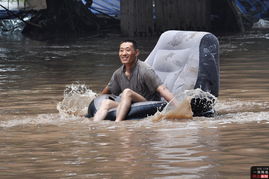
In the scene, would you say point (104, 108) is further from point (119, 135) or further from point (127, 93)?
point (119, 135)

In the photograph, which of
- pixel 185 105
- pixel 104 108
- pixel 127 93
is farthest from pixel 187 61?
pixel 104 108

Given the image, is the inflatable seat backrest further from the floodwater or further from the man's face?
the man's face

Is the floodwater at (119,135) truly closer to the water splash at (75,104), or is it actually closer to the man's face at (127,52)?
the water splash at (75,104)

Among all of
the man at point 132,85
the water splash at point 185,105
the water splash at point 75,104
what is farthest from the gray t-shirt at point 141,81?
the water splash at point 75,104

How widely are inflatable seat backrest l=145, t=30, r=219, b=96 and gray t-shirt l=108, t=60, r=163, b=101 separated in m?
0.53

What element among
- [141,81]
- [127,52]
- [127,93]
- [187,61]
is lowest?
[127,93]

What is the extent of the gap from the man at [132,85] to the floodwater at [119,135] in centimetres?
26

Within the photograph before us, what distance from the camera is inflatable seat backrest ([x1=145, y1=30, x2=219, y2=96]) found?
1145 cm

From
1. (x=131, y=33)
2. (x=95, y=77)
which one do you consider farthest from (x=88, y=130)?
(x=131, y=33)

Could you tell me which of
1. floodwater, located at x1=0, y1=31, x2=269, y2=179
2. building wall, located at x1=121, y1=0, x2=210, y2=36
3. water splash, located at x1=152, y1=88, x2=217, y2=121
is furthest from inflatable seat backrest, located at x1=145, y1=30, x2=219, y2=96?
building wall, located at x1=121, y1=0, x2=210, y2=36

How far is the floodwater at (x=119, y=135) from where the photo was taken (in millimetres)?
7500

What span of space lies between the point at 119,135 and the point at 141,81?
5.19ft

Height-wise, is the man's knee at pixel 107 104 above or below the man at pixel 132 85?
below

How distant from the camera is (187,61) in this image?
11.8 m
